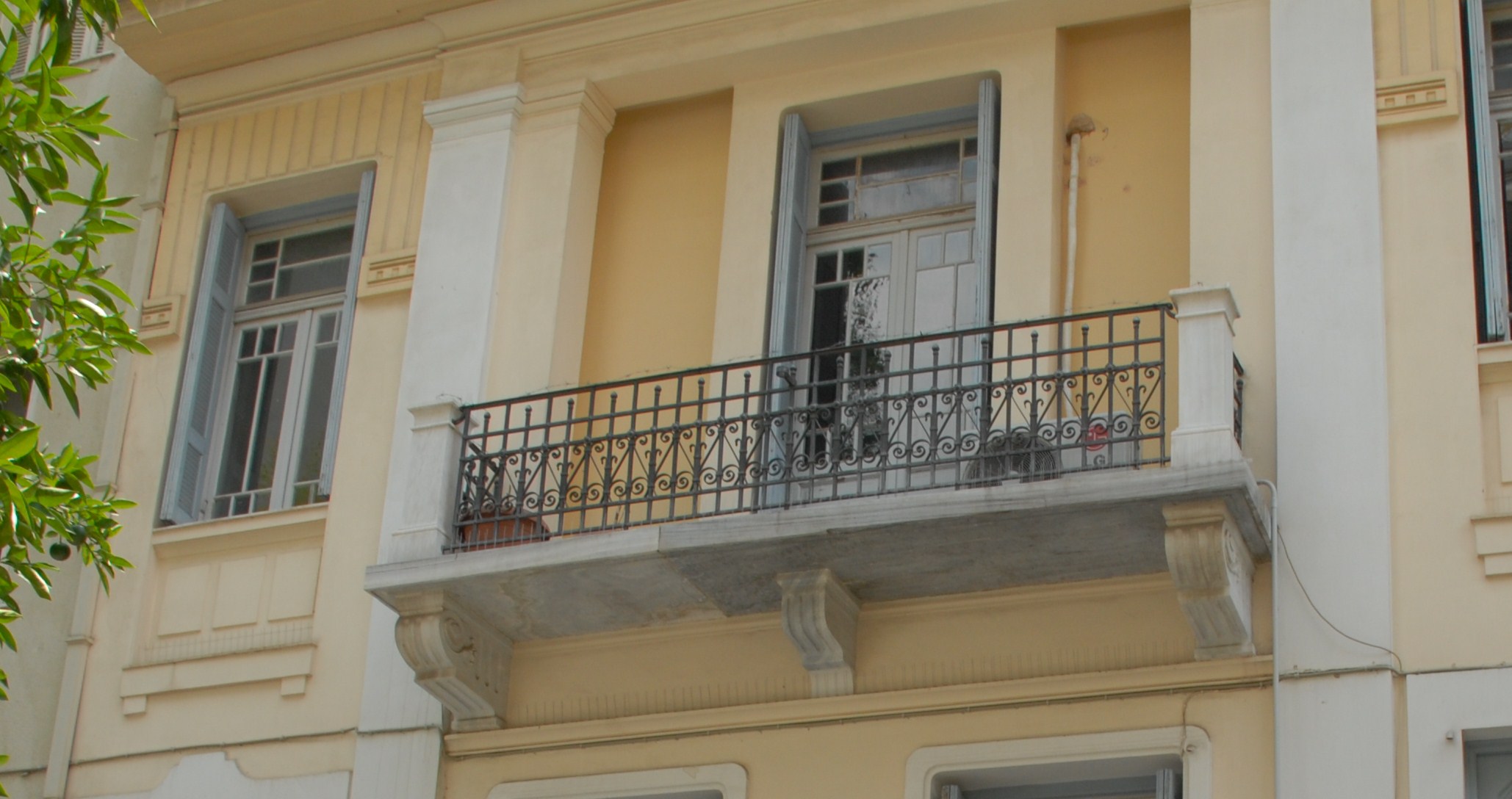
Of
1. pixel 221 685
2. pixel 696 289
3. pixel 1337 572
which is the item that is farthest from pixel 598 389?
pixel 1337 572

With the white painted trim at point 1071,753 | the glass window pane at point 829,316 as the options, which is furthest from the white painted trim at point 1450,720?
the glass window pane at point 829,316

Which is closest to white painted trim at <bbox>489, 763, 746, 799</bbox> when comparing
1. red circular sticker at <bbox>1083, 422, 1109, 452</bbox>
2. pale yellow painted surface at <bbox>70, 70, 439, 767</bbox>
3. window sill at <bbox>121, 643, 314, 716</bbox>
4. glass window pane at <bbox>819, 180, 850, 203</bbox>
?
pale yellow painted surface at <bbox>70, 70, 439, 767</bbox>

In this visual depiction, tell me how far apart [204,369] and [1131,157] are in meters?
5.28

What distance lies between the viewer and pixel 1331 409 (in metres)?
9.29

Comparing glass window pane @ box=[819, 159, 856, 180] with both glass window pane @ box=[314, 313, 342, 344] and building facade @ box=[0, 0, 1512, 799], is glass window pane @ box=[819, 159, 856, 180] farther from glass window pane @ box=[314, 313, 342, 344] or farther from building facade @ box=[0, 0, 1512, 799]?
glass window pane @ box=[314, 313, 342, 344]

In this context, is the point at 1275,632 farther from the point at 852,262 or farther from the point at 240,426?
the point at 240,426

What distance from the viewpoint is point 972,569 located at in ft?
31.3

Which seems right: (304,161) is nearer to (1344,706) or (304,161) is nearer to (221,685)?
(221,685)

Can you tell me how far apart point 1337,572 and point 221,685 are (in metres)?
5.56

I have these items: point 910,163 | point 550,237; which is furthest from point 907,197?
point 550,237

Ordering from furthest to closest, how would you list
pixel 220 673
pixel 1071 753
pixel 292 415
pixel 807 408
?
pixel 292 415
pixel 220 673
pixel 807 408
pixel 1071 753

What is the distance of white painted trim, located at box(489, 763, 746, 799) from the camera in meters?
9.81

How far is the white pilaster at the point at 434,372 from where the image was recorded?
34.0ft

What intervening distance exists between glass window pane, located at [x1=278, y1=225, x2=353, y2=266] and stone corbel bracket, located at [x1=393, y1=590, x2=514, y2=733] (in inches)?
120
